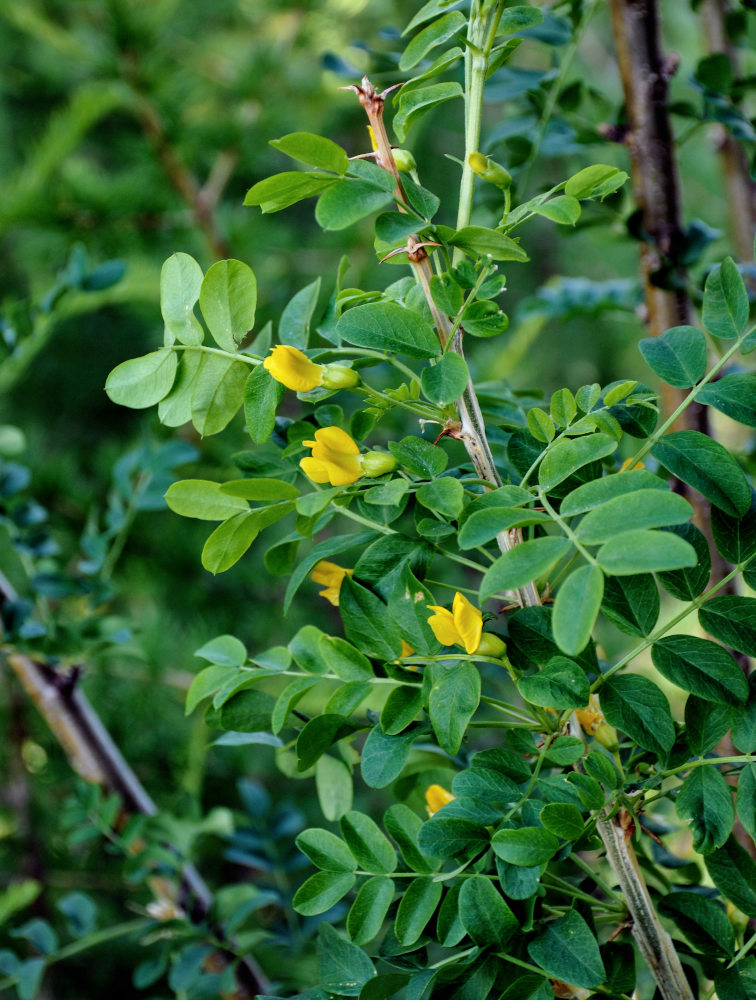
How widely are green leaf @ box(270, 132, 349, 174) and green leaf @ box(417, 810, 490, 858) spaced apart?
0.56ft

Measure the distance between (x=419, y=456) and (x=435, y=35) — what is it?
12cm

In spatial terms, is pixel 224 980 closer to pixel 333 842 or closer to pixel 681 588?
pixel 333 842

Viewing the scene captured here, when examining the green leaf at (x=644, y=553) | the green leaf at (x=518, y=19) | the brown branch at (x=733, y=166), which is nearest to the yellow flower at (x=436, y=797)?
the green leaf at (x=644, y=553)

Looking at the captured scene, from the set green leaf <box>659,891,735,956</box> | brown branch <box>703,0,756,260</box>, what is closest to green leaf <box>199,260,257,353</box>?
green leaf <box>659,891,735,956</box>

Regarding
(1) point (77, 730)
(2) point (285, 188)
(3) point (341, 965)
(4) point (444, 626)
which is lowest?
(1) point (77, 730)

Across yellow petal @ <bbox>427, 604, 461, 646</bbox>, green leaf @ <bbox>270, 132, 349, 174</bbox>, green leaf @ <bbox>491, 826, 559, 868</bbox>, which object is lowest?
green leaf @ <bbox>491, 826, 559, 868</bbox>

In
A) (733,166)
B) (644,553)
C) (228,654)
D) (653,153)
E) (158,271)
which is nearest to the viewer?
(644,553)

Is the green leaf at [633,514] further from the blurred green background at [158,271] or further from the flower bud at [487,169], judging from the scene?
the blurred green background at [158,271]

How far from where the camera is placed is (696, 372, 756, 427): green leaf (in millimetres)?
220

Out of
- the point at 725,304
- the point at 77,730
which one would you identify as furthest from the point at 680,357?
the point at 77,730

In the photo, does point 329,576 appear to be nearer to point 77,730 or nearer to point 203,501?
point 203,501

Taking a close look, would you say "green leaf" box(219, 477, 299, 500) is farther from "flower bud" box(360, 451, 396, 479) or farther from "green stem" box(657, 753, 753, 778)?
"green stem" box(657, 753, 753, 778)

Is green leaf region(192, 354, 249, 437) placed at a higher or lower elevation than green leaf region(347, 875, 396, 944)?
higher

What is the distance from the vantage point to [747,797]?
0.70 ft
